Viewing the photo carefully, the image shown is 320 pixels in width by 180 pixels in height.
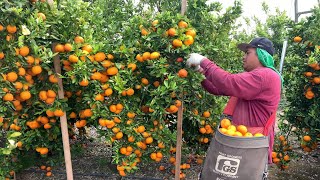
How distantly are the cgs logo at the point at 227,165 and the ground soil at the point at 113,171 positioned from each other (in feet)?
6.13

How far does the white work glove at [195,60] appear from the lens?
2234mm

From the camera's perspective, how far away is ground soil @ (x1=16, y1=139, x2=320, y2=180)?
3924mm

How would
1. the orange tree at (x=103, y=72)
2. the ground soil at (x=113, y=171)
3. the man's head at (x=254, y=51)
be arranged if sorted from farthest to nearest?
the ground soil at (x=113, y=171)
the man's head at (x=254, y=51)
the orange tree at (x=103, y=72)

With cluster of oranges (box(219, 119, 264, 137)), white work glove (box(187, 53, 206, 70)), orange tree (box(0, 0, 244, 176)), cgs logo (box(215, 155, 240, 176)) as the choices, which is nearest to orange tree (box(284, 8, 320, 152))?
orange tree (box(0, 0, 244, 176))

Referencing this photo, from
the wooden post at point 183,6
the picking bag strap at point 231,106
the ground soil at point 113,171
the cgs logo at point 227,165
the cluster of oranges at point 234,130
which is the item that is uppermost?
the wooden post at point 183,6

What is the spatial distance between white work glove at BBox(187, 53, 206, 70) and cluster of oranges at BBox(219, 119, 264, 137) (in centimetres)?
52

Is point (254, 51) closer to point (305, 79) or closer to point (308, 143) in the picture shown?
point (305, 79)

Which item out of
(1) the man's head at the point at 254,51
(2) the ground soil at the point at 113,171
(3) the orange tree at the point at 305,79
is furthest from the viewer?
(2) the ground soil at the point at 113,171

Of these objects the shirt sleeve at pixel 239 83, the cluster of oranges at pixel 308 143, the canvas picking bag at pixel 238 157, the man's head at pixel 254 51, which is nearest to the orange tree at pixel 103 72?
the shirt sleeve at pixel 239 83

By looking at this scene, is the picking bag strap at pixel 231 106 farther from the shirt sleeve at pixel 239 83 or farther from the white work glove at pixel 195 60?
the white work glove at pixel 195 60

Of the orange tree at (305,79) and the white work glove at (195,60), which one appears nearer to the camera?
the white work glove at (195,60)

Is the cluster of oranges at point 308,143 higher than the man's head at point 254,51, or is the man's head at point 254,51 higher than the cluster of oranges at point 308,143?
the man's head at point 254,51

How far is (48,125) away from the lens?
264cm

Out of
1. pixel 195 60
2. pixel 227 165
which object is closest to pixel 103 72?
pixel 195 60
